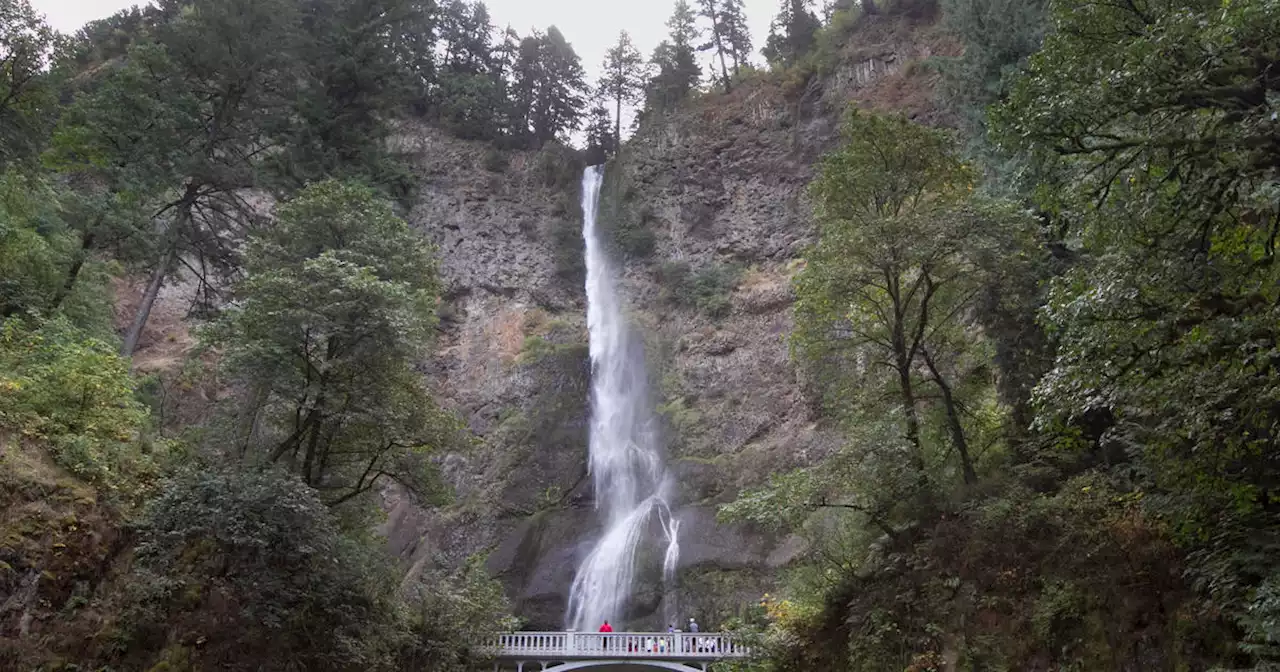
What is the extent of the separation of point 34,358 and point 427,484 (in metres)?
6.84

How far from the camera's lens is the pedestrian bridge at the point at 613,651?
21.4m

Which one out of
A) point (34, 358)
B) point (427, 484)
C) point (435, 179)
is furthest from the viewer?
point (435, 179)

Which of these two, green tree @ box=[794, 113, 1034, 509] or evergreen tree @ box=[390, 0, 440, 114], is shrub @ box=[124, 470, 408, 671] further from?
evergreen tree @ box=[390, 0, 440, 114]

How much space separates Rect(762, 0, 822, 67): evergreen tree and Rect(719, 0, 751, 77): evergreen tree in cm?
233

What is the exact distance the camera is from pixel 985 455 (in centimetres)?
1435

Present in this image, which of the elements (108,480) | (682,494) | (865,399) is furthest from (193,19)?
(682,494)

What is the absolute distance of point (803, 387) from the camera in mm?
30047

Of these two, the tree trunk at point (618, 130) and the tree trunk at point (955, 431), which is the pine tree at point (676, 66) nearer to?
the tree trunk at point (618, 130)

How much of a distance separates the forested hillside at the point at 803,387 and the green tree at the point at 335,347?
0.08m

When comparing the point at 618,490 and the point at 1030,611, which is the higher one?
the point at 618,490

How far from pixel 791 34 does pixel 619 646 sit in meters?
35.8

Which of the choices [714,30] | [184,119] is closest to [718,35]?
[714,30]

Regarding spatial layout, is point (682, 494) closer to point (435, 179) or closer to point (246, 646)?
point (246, 646)

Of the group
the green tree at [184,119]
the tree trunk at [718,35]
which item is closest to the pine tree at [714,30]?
the tree trunk at [718,35]
